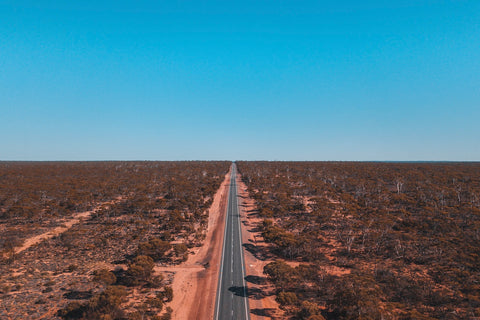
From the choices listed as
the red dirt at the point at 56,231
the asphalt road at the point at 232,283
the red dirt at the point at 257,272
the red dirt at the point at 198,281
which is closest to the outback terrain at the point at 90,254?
the red dirt at the point at 56,231

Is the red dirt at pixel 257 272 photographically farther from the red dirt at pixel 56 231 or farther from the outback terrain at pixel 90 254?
the red dirt at pixel 56 231

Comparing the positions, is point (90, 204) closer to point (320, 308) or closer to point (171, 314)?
point (171, 314)

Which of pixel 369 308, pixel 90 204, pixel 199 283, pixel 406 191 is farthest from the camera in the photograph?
pixel 406 191

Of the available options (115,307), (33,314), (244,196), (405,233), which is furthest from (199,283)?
(244,196)

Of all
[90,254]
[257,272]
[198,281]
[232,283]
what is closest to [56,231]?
[90,254]

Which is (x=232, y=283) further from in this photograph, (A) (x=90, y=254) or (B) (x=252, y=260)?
(A) (x=90, y=254)

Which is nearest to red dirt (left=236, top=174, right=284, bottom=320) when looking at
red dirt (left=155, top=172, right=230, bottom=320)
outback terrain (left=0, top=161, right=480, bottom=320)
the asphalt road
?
outback terrain (left=0, top=161, right=480, bottom=320)
